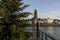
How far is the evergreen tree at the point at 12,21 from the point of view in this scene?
1084 centimetres

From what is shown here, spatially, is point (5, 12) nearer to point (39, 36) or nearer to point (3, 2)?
point (3, 2)

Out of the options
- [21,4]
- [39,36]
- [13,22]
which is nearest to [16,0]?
[21,4]

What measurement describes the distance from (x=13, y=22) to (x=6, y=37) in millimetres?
945

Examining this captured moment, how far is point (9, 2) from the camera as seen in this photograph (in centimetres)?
1142

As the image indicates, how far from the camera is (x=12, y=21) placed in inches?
443

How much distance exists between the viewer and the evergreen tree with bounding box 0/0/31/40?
10836mm

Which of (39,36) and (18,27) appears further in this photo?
(39,36)

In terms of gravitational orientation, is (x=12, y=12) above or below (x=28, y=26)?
above

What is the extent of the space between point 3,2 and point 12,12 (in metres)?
0.78

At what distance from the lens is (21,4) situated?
1180 cm

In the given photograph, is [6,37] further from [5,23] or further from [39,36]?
[39,36]

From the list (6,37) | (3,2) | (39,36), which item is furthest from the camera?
(39,36)

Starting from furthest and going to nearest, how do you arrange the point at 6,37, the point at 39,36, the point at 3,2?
the point at 39,36, the point at 3,2, the point at 6,37

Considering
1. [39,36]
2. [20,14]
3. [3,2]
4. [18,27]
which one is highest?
[3,2]
